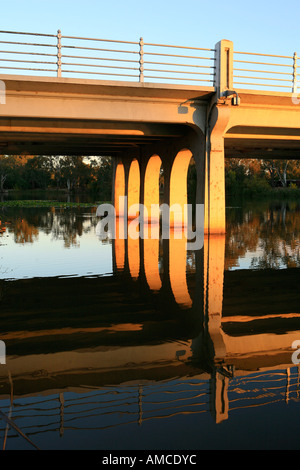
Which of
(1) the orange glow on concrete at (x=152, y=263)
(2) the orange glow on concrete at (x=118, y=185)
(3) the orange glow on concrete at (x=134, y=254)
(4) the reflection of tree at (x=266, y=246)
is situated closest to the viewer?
(1) the orange glow on concrete at (x=152, y=263)

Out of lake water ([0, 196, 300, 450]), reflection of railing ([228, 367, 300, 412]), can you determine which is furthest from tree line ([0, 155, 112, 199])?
reflection of railing ([228, 367, 300, 412])

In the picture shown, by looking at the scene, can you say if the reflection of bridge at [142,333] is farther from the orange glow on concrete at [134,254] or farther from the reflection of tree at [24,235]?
the reflection of tree at [24,235]

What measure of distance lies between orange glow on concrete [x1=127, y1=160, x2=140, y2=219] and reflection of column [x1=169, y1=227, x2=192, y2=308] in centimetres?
1095

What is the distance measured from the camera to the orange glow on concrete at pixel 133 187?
3225cm

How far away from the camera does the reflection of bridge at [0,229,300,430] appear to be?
199 inches

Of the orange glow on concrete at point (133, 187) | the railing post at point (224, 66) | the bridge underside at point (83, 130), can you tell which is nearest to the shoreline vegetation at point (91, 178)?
the orange glow on concrete at point (133, 187)

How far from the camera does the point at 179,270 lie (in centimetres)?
1232

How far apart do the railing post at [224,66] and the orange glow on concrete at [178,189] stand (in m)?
6.67

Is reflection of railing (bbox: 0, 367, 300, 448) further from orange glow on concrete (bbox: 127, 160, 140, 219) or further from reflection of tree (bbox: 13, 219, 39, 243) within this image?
orange glow on concrete (bbox: 127, 160, 140, 219)

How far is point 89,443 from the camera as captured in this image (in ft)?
11.8

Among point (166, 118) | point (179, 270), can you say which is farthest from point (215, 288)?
point (166, 118)
